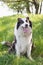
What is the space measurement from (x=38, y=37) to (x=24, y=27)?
2156 millimetres

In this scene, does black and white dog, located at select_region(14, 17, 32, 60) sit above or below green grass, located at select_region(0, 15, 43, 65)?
above

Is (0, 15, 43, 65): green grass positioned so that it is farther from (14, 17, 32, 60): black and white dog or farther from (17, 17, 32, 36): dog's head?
(17, 17, 32, 36): dog's head

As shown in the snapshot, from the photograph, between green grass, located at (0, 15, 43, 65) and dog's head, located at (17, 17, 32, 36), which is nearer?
dog's head, located at (17, 17, 32, 36)

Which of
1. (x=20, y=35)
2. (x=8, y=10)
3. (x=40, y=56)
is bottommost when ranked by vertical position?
(x=8, y=10)

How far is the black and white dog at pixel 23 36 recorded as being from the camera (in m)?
5.53

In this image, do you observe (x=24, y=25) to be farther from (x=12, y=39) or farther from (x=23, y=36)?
(x=12, y=39)

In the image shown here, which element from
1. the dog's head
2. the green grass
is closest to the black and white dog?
the dog's head

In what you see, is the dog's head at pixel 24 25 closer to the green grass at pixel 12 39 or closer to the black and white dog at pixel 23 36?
the black and white dog at pixel 23 36


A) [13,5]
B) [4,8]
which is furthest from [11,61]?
[4,8]

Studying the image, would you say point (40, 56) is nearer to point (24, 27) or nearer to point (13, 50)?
point (13, 50)

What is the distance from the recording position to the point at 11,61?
19.1ft

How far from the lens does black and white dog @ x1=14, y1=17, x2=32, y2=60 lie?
5.53 meters

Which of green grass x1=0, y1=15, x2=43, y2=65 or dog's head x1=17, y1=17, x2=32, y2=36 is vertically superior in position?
dog's head x1=17, y1=17, x2=32, y2=36

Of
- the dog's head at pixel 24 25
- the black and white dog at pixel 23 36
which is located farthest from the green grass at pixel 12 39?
the dog's head at pixel 24 25
